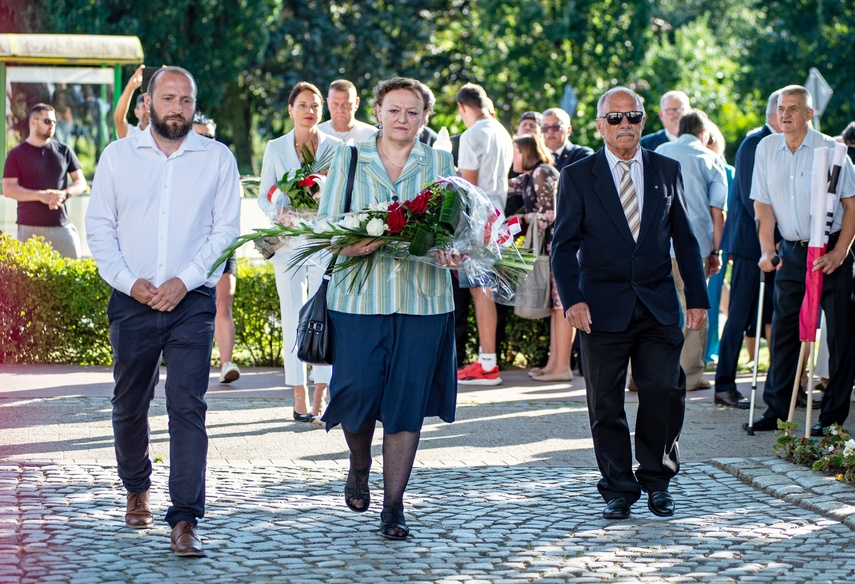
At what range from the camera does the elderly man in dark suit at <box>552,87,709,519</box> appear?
661 cm

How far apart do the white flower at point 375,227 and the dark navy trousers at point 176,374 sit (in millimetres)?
828

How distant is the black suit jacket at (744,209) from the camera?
986 centimetres

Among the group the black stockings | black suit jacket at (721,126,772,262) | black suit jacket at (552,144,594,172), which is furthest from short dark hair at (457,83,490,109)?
the black stockings

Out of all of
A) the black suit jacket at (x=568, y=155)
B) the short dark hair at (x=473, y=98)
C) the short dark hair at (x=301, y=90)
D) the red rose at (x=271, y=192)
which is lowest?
the red rose at (x=271, y=192)

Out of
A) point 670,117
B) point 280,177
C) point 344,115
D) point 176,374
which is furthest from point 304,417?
point 670,117

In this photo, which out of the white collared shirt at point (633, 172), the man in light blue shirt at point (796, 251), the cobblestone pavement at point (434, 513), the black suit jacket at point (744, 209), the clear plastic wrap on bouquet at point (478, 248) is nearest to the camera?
the cobblestone pavement at point (434, 513)

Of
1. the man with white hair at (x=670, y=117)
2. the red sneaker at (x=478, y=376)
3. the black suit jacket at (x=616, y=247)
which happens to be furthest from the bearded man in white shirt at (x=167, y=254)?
the man with white hair at (x=670, y=117)

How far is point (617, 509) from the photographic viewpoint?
658 centimetres

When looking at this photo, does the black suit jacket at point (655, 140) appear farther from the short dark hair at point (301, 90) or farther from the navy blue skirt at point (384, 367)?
the navy blue skirt at point (384, 367)

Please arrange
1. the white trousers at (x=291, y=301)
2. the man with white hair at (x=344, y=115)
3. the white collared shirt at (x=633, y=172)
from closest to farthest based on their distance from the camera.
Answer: the white collared shirt at (x=633, y=172)
the white trousers at (x=291, y=301)
the man with white hair at (x=344, y=115)

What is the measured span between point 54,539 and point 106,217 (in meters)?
1.49

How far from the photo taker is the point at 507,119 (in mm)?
36688

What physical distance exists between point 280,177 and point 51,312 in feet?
13.0

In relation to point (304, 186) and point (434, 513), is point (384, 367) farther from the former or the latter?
point (304, 186)
